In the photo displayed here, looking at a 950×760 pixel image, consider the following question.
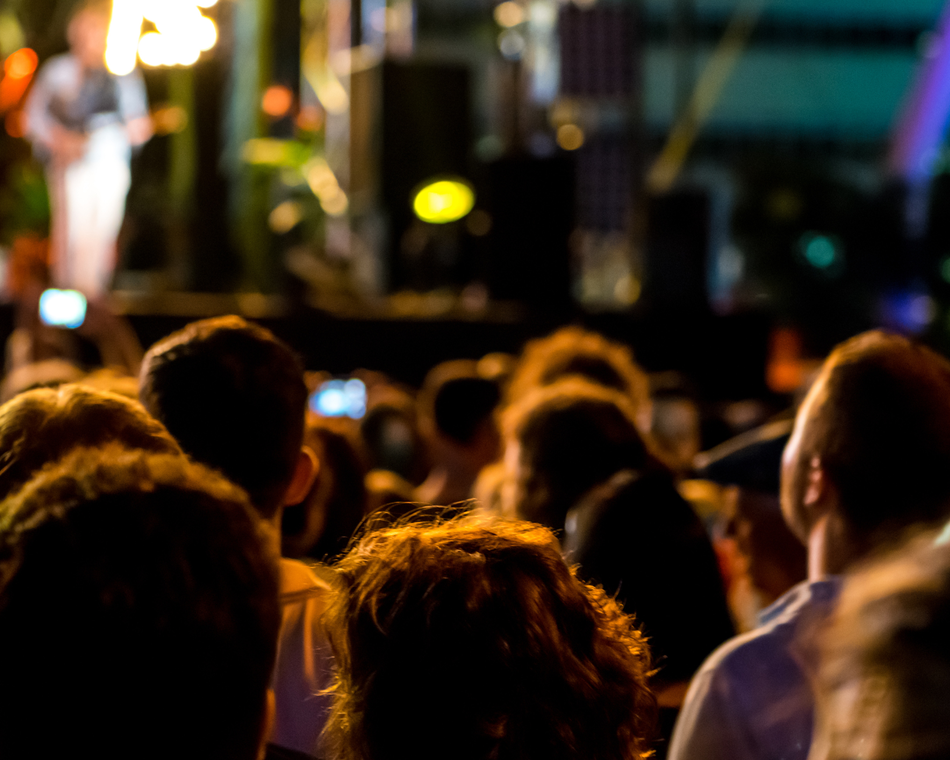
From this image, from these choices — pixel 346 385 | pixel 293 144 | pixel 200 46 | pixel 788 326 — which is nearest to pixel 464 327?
pixel 346 385

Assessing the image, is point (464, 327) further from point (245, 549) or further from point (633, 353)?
point (245, 549)

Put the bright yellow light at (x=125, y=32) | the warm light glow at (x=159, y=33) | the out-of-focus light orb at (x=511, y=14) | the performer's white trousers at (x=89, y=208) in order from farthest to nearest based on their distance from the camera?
the out-of-focus light orb at (x=511, y=14) → the performer's white trousers at (x=89, y=208) → the bright yellow light at (x=125, y=32) → the warm light glow at (x=159, y=33)

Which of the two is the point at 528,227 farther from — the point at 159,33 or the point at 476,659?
the point at 476,659

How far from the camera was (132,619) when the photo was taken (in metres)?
0.77

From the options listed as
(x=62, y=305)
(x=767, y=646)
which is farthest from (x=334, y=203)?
(x=767, y=646)

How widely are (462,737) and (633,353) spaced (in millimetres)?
7752

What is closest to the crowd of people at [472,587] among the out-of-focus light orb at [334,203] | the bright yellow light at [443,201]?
the bright yellow light at [443,201]

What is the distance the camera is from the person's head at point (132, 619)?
0.77 m

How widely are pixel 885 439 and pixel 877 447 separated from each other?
19 millimetres

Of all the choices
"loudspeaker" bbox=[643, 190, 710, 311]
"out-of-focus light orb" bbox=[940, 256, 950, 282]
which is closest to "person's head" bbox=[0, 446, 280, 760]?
"loudspeaker" bbox=[643, 190, 710, 311]

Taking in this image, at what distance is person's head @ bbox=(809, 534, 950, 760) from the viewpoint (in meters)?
0.51

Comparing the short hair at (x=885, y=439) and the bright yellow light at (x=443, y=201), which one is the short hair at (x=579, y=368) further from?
the bright yellow light at (x=443, y=201)

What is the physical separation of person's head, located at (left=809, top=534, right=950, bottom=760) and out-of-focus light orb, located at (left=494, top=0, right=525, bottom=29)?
12522 millimetres

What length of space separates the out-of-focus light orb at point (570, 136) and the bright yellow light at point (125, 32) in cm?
590
